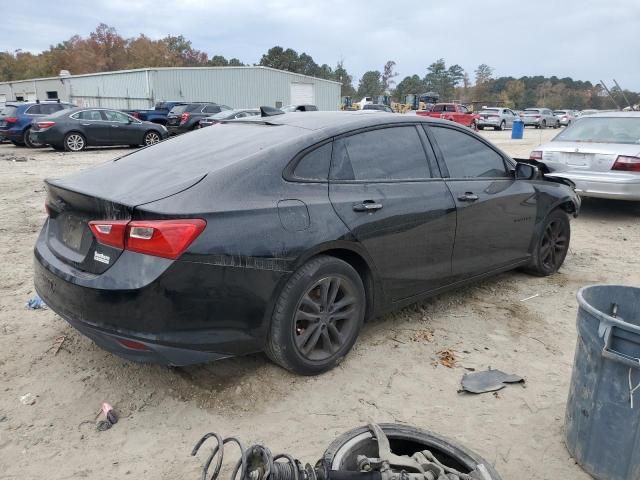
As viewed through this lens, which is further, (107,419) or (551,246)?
(551,246)

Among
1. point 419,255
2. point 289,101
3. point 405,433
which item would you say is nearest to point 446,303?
point 419,255

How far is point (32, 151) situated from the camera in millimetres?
18047

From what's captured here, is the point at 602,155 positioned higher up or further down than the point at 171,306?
higher up

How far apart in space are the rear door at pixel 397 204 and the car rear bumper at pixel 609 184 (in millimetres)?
4566

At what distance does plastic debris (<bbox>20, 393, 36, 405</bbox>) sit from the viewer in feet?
10.0

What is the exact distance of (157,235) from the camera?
2641 millimetres

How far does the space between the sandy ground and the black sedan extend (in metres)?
14.2

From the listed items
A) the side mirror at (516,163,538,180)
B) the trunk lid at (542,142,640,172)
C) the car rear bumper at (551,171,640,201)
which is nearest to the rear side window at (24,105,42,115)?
the trunk lid at (542,142,640,172)

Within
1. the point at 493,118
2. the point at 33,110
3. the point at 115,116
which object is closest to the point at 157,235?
the point at 115,116

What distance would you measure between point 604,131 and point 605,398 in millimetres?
7154

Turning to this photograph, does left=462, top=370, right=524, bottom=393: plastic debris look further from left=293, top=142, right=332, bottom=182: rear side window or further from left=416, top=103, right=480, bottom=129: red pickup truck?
left=416, top=103, right=480, bottom=129: red pickup truck

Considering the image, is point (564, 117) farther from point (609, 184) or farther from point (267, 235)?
point (267, 235)

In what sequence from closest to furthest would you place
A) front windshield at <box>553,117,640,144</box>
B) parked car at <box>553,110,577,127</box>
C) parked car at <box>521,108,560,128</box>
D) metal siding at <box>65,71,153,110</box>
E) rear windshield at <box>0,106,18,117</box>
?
front windshield at <box>553,117,640,144</box>, rear windshield at <box>0,106,18,117</box>, metal siding at <box>65,71,153,110</box>, parked car at <box>521,108,560,128</box>, parked car at <box>553,110,577,127</box>

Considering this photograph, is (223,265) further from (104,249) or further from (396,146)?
Answer: (396,146)
